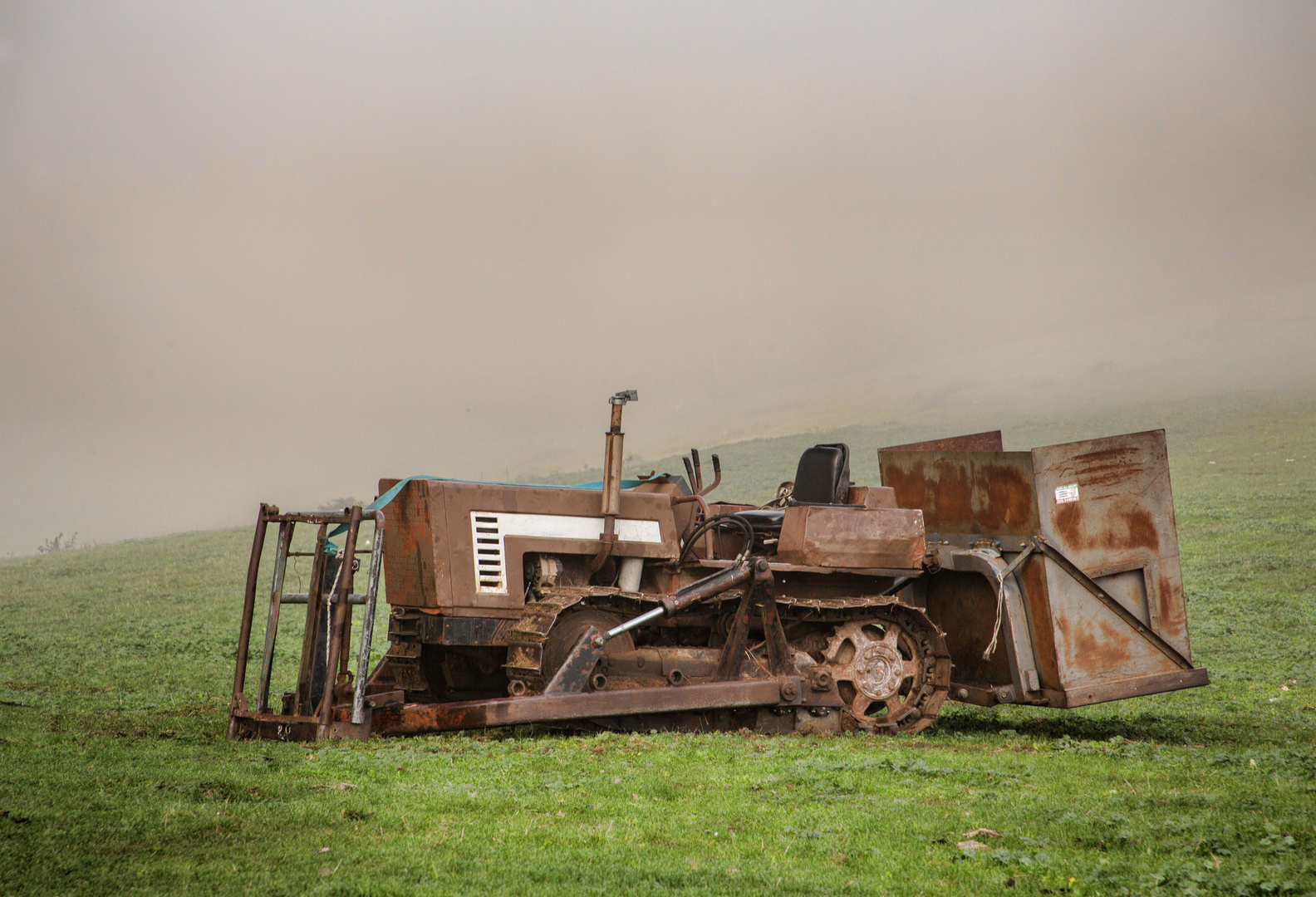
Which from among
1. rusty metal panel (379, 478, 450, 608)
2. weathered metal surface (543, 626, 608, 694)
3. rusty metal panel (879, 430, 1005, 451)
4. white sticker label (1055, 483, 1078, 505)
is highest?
rusty metal panel (879, 430, 1005, 451)

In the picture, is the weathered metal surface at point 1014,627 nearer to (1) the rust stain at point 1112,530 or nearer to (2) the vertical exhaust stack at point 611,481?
(1) the rust stain at point 1112,530

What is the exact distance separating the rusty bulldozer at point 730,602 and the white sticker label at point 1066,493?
0.03 metres

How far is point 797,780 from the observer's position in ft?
25.1

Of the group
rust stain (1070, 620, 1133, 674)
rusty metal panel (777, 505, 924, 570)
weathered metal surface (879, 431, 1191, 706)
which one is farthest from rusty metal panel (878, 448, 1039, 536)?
rust stain (1070, 620, 1133, 674)

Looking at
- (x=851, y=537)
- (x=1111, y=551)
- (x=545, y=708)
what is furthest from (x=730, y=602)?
(x=1111, y=551)

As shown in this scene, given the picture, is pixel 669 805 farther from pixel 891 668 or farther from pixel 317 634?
pixel 891 668

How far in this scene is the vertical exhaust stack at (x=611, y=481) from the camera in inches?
380

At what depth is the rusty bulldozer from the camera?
30.1 feet

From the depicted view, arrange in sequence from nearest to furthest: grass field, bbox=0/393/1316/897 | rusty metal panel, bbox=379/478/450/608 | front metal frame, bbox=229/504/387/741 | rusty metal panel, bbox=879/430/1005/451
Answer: grass field, bbox=0/393/1316/897 → front metal frame, bbox=229/504/387/741 → rusty metal panel, bbox=379/478/450/608 → rusty metal panel, bbox=879/430/1005/451

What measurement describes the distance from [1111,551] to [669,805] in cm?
532

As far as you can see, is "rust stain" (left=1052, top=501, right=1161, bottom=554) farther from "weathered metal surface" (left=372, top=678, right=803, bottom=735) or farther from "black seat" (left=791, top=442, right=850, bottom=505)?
"weathered metal surface" (left=372, top=678, right=803, bottom=735)

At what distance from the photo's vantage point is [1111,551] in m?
10.1

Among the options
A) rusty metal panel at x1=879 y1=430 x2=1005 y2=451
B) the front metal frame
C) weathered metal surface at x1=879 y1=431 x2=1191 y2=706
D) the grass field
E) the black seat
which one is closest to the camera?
the grass field

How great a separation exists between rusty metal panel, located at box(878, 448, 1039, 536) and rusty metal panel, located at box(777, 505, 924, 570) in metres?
0.55
